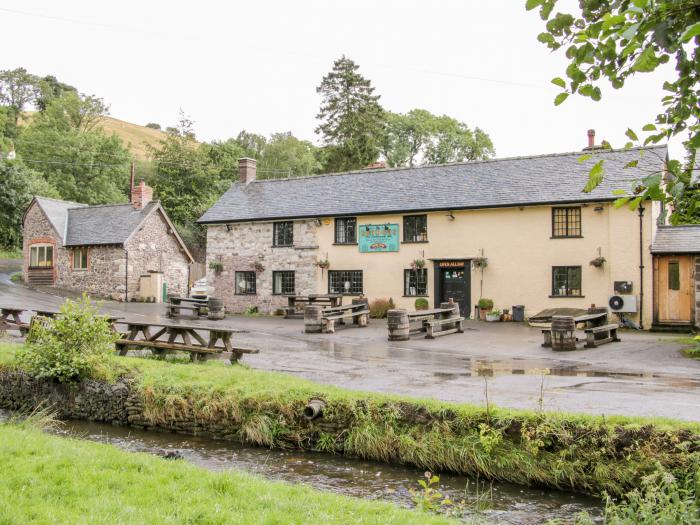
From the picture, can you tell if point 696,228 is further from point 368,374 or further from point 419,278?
point 368,374

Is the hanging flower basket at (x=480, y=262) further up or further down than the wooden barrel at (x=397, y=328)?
further up

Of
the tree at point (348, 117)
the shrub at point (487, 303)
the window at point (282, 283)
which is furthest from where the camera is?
the tree at point (348, 117)

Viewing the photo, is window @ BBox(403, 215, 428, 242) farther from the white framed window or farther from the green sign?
the white framed window

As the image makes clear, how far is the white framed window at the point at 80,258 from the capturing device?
3805cm

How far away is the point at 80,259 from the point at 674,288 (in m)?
31.4

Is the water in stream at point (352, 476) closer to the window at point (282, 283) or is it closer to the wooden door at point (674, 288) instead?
the wooden door at point (674, 288)

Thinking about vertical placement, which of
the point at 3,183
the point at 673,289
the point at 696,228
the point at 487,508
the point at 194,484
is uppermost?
the point at 3,183

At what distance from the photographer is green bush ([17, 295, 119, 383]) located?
40.7 feet

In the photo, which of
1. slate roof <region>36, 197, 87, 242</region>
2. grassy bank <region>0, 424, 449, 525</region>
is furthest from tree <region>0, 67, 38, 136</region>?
grassy bank <region>0, 424, 449, 525</region>

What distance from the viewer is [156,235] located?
131ft

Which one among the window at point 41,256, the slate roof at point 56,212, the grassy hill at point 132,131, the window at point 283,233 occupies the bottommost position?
the window at point 41,256

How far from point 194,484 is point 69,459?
5.63ft

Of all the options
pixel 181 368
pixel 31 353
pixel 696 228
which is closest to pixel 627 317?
pixel 696 228

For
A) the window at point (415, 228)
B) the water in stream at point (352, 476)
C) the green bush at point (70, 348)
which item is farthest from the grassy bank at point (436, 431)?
the window at point (415, 228)
